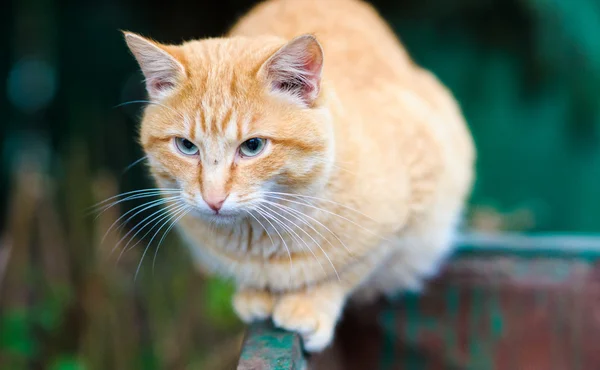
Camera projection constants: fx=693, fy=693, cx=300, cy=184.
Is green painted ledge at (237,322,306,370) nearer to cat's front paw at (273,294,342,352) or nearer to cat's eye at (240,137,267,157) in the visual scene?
cat's front paw at (273,294,342,352)

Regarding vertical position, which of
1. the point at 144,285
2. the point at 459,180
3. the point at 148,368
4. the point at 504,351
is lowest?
the point at 148,368

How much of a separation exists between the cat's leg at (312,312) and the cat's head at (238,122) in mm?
298

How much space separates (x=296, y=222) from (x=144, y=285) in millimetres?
1483

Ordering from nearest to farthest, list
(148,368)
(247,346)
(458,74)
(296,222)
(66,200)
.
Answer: (247,346)
(296,222)
(148,368)
(66,200)
(458,74)

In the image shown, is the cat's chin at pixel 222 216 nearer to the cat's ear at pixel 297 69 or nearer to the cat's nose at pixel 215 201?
the cat's nose at pixel 215 201

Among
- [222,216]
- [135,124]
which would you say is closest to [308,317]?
[222,216]

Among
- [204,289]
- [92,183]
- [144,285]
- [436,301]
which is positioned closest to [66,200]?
[92,183]

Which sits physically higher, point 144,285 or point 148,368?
point 144,285

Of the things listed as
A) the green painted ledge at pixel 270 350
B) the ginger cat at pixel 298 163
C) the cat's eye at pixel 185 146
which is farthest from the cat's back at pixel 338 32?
the green painted ledge at pixel 270 350

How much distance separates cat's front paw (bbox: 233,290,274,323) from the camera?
164 centimetres

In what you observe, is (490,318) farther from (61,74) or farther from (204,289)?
(61,74)

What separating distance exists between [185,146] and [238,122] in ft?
0.46

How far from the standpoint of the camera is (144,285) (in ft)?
9.14

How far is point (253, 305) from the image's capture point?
1648 mm
